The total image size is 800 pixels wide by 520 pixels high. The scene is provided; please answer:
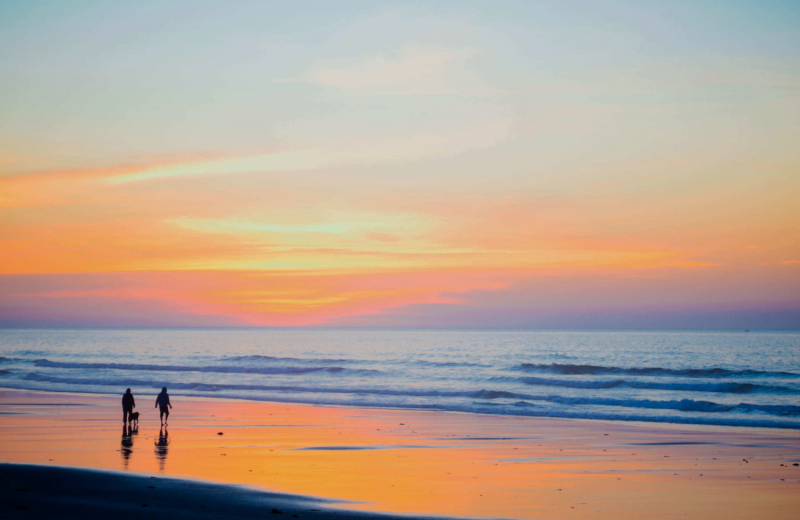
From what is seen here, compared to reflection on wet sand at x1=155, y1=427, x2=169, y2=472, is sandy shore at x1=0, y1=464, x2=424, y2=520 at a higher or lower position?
higher

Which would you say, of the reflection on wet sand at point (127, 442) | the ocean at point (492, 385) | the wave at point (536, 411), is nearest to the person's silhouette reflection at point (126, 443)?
the reflection on wet sand at point (127, 442)

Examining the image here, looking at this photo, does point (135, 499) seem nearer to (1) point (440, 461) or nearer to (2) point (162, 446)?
(2) point (162, 446)

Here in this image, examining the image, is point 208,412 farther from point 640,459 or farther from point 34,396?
point 640,459

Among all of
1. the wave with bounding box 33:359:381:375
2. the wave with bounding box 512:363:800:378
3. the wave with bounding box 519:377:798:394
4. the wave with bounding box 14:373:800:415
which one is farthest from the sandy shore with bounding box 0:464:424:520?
the wave with bounding box 512:363:800:378

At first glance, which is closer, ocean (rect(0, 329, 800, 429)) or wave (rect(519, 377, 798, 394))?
ocean (rect(0, 329, 800, 429))

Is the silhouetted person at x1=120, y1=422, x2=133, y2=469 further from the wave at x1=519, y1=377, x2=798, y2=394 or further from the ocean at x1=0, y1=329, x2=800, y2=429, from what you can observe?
the wave at x1=519, y1=377, x2=798, y2=394

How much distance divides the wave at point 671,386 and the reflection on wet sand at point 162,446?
26857 millimetres

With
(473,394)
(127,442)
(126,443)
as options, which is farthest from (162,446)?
(473,394)

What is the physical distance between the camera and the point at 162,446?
1783 centimetres

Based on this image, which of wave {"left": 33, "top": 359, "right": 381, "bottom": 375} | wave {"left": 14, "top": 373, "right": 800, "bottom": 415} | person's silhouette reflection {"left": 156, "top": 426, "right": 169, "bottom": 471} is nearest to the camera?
person's silhouette reflection {"left": 156, "top": 426, "right": 169, "bottom": 471}

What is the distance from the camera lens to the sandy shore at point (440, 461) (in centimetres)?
1162

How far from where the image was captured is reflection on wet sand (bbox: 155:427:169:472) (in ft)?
50.2

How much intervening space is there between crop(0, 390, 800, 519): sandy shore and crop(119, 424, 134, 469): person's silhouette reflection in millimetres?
51

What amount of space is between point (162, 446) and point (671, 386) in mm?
31334
